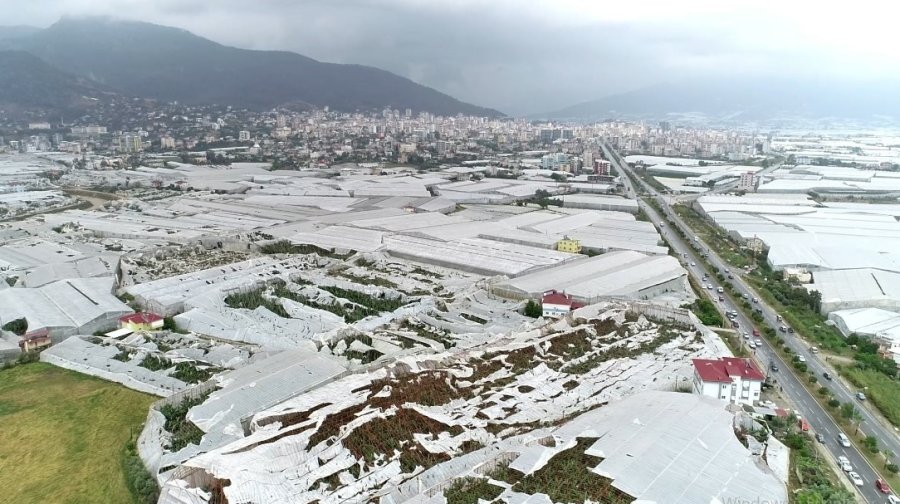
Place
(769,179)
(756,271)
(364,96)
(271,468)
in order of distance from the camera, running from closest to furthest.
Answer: (271,468), (756,271), (769,179), (364,96)

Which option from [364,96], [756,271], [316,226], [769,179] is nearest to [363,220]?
[316,226]

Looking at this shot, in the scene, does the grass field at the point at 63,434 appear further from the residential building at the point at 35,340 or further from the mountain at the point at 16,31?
the mountain at the point at 16,31

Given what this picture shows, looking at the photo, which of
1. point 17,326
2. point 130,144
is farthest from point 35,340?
point 130,144

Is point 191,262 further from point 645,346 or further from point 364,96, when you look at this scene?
point 364,96

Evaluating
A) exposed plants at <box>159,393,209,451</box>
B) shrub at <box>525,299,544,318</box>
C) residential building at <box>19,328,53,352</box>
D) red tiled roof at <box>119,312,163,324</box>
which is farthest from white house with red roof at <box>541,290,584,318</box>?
residential building at <box>19,328,53,352</box>

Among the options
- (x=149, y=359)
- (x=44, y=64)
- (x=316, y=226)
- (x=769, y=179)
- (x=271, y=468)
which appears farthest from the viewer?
(x=44, y=64)

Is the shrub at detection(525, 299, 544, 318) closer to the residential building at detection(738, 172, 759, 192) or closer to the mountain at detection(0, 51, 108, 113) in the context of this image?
the residential building at detection(738, 172, 759, 192)
